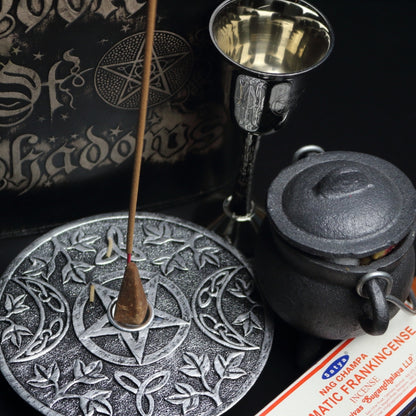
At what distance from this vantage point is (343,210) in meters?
1.14

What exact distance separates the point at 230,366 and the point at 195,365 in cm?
5

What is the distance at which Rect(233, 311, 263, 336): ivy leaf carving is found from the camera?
4.13 feet

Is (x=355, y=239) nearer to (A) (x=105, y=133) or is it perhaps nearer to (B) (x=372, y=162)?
(B) (x=372, y=162)

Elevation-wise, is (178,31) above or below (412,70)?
above

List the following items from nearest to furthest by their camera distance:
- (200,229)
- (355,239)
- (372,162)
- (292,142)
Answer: (355,239)
(372,162)
(200,229)
(292,142)

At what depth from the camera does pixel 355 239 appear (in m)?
1.13

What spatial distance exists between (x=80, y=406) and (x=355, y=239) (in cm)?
45

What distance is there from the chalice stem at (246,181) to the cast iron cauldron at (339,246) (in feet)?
0.46

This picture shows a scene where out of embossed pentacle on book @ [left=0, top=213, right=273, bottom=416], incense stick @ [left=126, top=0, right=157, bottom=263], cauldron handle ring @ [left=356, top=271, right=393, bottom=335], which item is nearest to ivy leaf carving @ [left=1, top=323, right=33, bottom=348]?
embossed pentacle on book @ [left=0, top=213, right=273, bottom=416]

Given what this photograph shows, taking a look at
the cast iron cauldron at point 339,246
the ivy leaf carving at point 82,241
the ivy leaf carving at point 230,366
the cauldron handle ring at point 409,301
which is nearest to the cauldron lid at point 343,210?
the cast iron cauldron at point 339,246

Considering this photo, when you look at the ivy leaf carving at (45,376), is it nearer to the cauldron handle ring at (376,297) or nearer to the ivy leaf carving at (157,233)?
the ivy leaf carving at (157,233)

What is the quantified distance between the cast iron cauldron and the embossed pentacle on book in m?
0.09

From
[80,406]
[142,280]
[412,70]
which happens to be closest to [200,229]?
[142,280]

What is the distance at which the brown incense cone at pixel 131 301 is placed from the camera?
3.88ft
